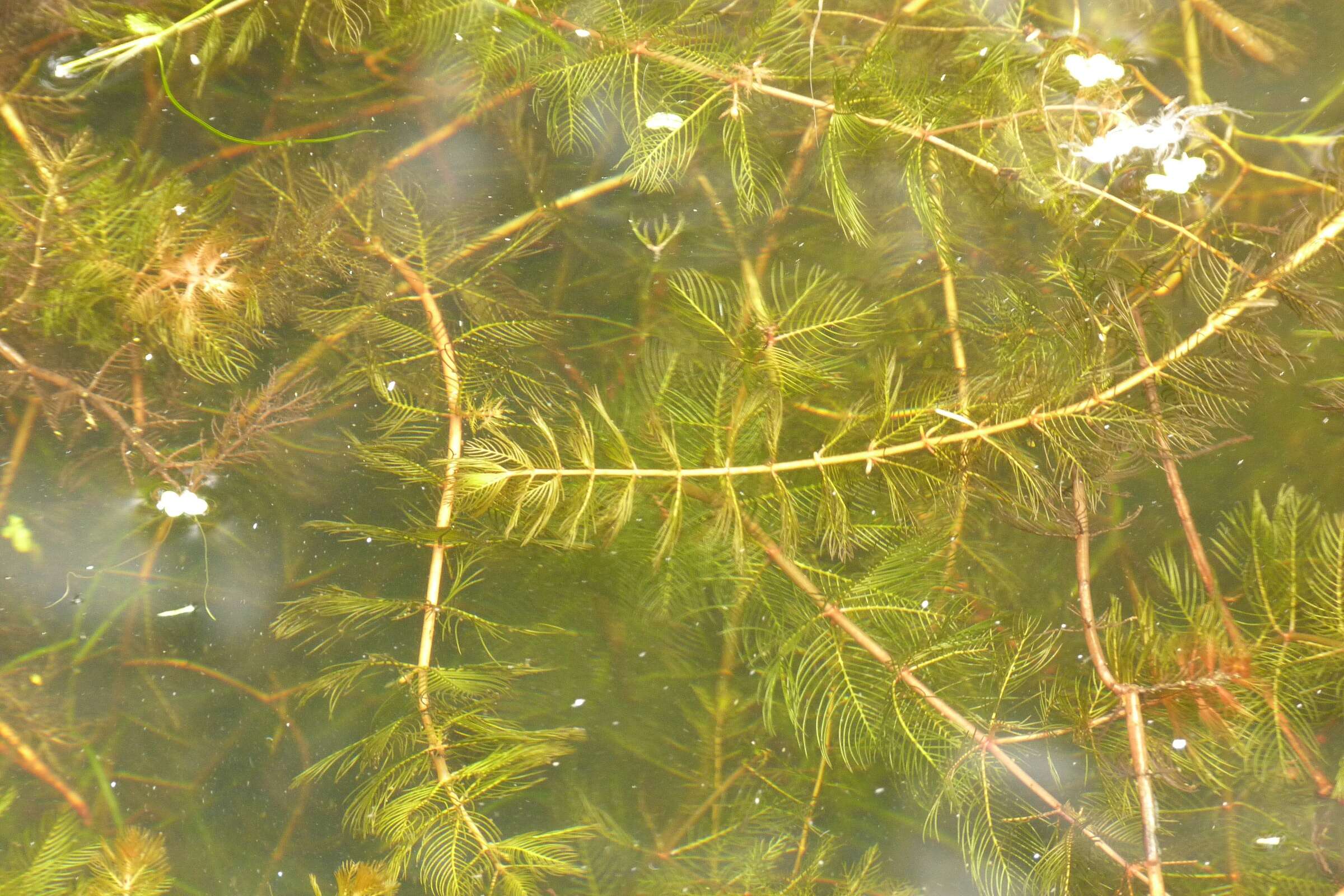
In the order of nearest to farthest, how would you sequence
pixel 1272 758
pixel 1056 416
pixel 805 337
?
pixel 1056 416, pixel 805 337, pixel 1272 758

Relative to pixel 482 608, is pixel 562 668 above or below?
below

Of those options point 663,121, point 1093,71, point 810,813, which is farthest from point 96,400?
point 1093,71

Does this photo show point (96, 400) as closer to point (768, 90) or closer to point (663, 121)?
point (663, 121)

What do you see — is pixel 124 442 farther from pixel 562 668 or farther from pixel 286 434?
pixel 562 668

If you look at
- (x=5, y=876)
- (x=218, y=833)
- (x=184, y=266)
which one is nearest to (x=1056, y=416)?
(x=184, y=266)

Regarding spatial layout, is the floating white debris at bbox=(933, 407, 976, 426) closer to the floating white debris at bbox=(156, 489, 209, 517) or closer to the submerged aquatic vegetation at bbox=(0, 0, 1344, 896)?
the submerged aquatic vegetation at bbox=(0, 0, 1344, 896)

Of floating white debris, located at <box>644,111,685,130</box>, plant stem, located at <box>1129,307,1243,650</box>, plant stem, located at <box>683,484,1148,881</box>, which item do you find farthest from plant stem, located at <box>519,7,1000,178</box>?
plant stem, located at <box>683,484,1148,881</box>
